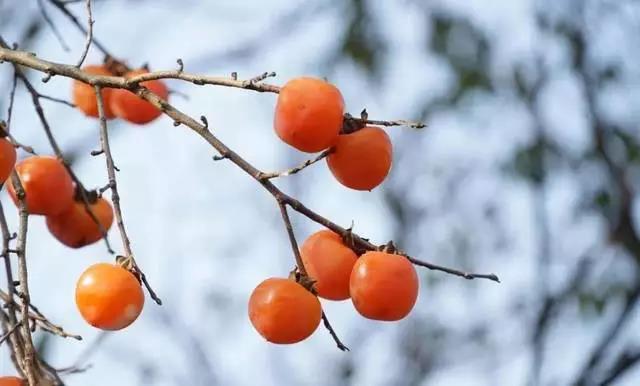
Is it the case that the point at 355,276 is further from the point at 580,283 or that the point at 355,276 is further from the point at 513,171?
the point at 513,171

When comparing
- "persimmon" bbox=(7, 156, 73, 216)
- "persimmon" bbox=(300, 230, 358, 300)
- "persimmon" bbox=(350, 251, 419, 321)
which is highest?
"persimmon" bbox=(7, 156, 73, 216)

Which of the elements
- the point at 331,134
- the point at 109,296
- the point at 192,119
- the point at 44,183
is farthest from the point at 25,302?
the point at 44,183

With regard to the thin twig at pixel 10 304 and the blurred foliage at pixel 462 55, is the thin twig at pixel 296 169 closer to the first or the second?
the thin twig at pixel 10 304

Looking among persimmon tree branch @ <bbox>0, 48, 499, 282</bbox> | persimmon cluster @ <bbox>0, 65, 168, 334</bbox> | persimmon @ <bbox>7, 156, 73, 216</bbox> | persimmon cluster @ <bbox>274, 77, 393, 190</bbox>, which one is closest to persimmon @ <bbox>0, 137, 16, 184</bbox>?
persimmon cluster @ <bbox>0, 65, 168, 334</bbox>

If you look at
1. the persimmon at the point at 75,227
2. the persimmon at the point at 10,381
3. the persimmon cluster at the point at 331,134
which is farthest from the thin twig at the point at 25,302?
the persimmon at the point at 75,227

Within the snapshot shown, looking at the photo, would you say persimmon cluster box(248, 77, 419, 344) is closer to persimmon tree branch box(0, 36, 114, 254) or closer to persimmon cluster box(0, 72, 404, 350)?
persimmon cluster box(0, 72, 404, 350)

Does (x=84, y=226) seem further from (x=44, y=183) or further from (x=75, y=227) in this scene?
(x=44, y=183)
